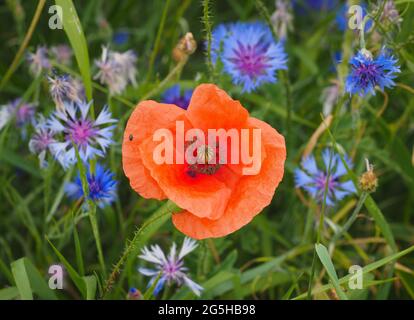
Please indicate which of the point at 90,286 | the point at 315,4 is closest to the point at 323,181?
the point at 90,286

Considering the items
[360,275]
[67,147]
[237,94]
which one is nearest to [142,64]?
[237,94]

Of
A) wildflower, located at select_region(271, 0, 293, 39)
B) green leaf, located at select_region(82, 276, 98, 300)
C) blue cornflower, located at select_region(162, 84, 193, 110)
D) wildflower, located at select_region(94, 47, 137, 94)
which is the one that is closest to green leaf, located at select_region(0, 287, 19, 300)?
green leaf, located at select_region(82, 276, 98, 300)

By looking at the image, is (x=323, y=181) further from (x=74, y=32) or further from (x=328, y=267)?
(x=74, y=32)

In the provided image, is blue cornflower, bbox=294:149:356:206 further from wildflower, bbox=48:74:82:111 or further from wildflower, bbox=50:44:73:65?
wildflower, bbox=50:44:73:65
